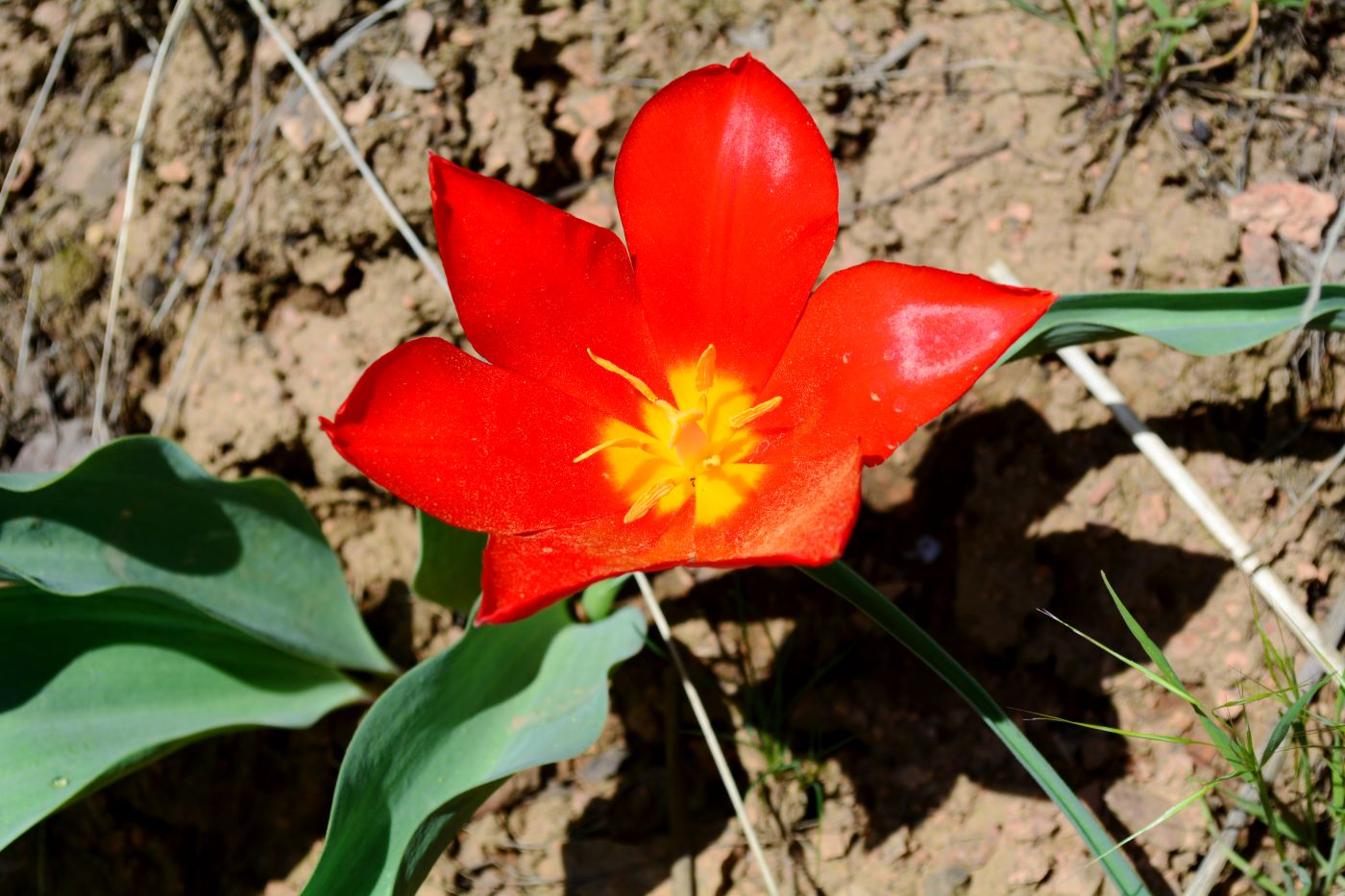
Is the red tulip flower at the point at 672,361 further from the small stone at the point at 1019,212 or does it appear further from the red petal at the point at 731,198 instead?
the small stone at the point at 1019,212

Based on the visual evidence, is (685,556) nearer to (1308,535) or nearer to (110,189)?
(1308,535)

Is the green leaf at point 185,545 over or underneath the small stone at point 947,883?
over

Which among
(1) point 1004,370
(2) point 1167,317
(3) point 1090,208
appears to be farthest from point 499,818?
(3) point 1090,208

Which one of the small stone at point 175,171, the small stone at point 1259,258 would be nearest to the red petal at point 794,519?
the small stone at point 1259,258

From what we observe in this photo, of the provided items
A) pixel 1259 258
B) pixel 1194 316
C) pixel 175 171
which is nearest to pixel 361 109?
pixel 175 171

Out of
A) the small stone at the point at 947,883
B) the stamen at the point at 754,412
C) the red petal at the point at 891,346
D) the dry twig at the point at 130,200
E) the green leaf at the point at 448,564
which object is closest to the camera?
the red petal at the point at 891,346

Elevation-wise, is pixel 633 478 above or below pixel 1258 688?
above

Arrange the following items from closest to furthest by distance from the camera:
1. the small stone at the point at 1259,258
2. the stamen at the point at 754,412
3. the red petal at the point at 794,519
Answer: the red petal at the point at 794,519
the stamen at the point at 754,412
the small stone at the point at 1259,258

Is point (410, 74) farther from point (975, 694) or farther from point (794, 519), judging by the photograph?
point (975, 694)
